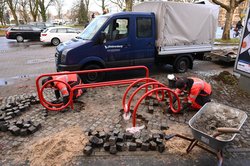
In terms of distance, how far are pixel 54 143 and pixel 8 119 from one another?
163 centimetres

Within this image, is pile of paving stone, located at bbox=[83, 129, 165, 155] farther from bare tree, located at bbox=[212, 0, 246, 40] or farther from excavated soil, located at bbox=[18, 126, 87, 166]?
bare tree, located at bbox=[212, 0, 246, 40]

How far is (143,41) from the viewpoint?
6895 millimetres

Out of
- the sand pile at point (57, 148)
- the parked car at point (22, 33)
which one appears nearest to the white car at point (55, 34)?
the parked car at point (22, 33)

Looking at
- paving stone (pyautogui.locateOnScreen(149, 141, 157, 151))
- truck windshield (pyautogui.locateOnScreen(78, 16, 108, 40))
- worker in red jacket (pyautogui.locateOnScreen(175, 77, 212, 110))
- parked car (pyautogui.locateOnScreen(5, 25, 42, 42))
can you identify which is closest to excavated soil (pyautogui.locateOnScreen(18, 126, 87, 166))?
paving stone (pyautogui.locateOnScreen(149, 141, 157, 151))

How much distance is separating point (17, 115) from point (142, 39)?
4527mm

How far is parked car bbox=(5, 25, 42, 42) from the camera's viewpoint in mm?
18697

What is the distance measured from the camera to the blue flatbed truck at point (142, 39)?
6262 millimetres

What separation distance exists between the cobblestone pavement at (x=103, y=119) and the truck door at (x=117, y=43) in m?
1.02

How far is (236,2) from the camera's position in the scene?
16.0m

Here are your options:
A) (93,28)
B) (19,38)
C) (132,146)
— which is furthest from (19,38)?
(132,146)

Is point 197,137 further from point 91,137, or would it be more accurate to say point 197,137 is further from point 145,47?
point 145,47

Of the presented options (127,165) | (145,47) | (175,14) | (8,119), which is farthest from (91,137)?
(175,14)

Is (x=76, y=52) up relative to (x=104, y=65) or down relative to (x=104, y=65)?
up

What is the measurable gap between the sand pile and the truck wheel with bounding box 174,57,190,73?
529 centimetres
